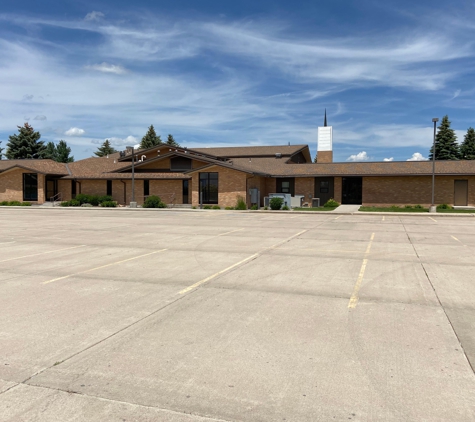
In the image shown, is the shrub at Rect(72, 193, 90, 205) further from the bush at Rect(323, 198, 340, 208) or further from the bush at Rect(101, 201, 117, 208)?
the bush at Rect(323, 198, 340, 208)

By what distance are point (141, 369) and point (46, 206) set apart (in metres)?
41.0

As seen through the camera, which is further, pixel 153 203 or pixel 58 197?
pixel 58 197

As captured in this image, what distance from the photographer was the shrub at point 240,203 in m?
35.1

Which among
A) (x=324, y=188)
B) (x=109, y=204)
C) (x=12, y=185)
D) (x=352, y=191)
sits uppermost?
(x=12, y=185)

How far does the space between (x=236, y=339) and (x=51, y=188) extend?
4499cm

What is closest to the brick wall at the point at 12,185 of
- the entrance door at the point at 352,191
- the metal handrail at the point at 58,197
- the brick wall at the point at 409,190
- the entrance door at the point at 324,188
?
the metal handrail at the point at 58,197

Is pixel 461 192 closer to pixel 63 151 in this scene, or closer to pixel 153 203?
pixel 153 203

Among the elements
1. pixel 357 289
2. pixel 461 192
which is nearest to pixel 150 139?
pixel 461 192

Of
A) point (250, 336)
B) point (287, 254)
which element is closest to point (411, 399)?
point (250, 336)

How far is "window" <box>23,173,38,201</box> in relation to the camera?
141 feet

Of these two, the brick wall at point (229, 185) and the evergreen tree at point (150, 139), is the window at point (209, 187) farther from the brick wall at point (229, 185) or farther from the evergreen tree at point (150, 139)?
the evergreen tree at point (150, 139)

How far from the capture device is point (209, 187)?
37.9m

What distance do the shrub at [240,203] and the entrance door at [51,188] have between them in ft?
71.7

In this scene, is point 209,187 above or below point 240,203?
above
